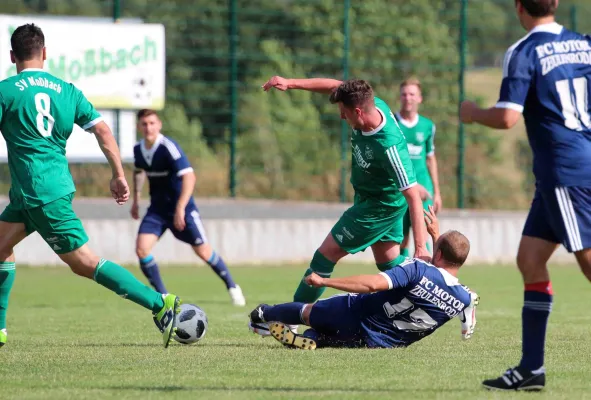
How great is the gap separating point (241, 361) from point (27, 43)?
2750 millimetres

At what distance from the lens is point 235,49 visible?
1945cm

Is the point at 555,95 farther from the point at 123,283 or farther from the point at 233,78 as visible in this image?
the point at 233,78

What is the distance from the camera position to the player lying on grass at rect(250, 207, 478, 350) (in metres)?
7.86

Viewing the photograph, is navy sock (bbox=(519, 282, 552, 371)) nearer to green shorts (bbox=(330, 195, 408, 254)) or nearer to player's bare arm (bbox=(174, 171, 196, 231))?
green shorts (bbox=(330, 195, 408, 254))

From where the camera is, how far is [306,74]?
73.6 ft

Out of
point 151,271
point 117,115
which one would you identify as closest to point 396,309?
point 151,271

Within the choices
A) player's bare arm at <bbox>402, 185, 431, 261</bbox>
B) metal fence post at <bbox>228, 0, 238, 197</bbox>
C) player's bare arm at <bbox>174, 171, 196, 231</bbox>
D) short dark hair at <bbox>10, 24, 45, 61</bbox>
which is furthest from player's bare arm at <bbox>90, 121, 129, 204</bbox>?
metal fence post at <bbox>228, 0, 238, 197</bbox>

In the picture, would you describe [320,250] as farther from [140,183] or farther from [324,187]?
[324,187]

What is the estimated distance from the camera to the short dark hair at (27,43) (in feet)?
26.4

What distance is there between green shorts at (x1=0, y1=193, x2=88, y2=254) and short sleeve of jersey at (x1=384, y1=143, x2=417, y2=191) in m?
2.36

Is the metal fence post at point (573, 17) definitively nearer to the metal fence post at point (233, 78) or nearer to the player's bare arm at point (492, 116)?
the metal fence post at point (233, 78)

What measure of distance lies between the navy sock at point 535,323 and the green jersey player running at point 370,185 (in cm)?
180

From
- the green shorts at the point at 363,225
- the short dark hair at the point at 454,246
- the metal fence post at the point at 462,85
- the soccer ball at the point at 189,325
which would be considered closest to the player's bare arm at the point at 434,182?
the green shorts at the point at 363,225

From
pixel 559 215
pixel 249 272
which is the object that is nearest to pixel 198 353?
pixel 559 215
